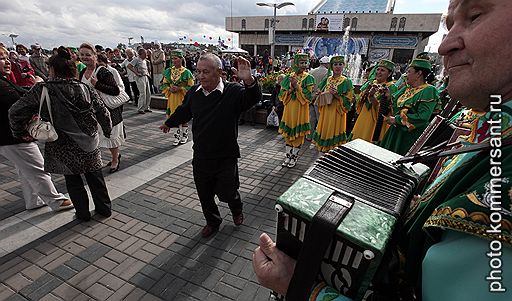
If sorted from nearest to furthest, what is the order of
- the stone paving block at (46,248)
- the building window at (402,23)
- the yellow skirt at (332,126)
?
the stone paving block at (46,248)
the yellow skirt at (332,126)
the building window at (402,23)

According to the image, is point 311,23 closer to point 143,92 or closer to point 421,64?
point 143,92

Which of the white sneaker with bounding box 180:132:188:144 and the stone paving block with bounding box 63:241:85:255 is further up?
the white sneaker with bounding box 180:132:188:144

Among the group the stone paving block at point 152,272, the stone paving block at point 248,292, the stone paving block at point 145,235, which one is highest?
the stone paving block at point 145,235

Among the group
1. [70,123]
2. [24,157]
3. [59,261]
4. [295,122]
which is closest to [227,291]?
[59,261]

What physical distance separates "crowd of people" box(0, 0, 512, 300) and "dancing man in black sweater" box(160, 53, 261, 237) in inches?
0.5

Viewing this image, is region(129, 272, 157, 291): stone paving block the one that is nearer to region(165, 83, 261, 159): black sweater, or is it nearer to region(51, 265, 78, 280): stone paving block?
region(51, 265, 78, 280): stone paving block

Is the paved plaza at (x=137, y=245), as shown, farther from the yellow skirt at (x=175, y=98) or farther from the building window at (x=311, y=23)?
the building window at (x=311, y=23)

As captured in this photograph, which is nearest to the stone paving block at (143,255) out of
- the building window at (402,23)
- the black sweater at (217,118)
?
the black sweater at (217,118)

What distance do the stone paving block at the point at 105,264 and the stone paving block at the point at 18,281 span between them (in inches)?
23.8

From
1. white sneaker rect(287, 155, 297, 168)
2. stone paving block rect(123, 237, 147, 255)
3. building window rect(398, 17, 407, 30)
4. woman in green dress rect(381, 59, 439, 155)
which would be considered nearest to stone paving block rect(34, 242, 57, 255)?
stone paving block rect(123, 237, 147, 255)

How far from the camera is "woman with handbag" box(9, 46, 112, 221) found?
2.94m

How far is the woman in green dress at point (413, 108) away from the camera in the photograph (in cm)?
356

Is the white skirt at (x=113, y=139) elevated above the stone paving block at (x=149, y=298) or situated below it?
above

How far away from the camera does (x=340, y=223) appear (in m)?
0.84
